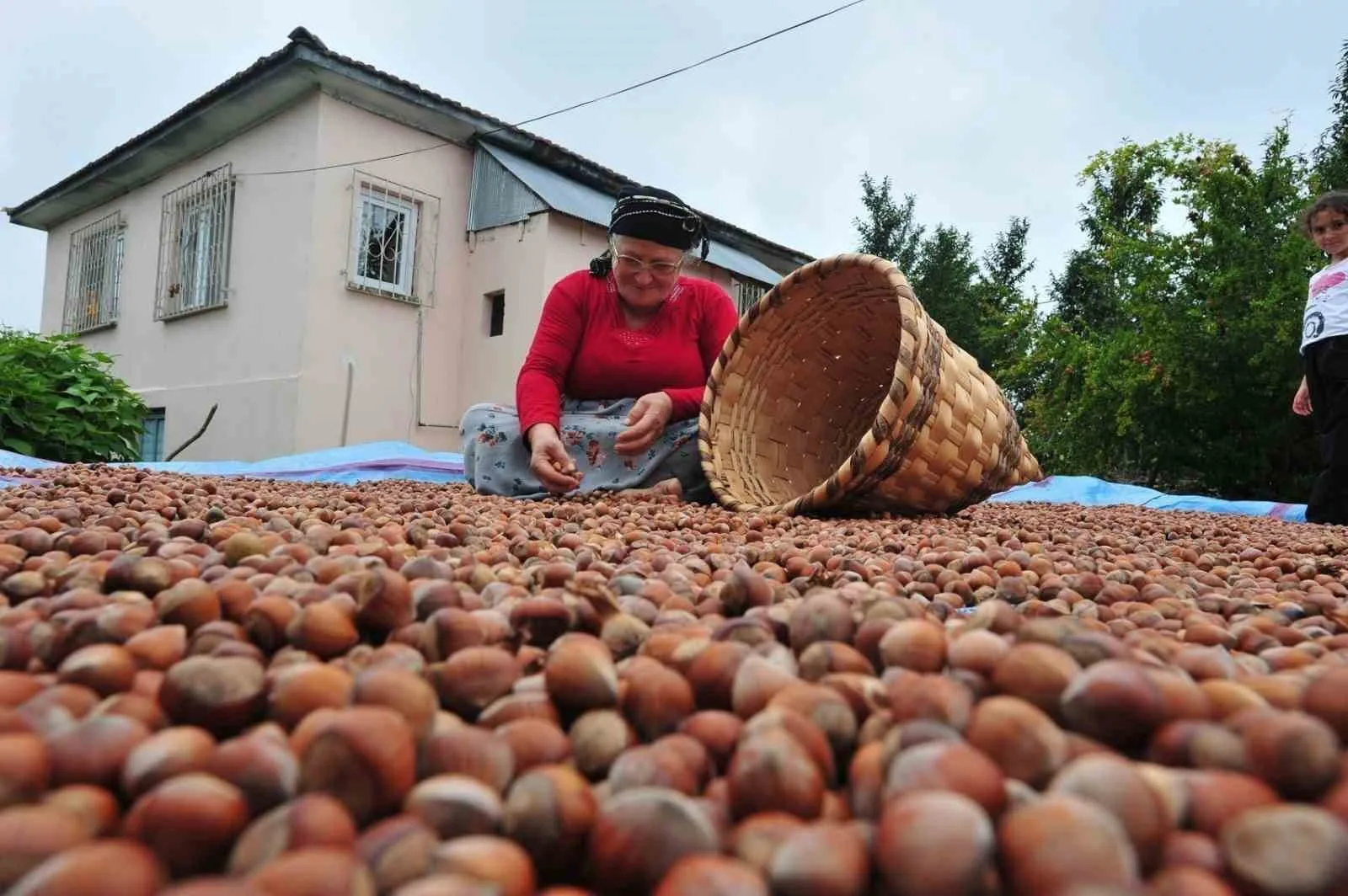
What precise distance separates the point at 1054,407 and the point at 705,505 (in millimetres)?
6521

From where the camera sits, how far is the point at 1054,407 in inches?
338

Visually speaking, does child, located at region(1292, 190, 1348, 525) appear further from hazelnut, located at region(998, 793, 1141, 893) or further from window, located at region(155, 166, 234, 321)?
window, located at region(155, 166, 234, 321)

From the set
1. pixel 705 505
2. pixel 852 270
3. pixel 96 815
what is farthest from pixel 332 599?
pixel 852 270

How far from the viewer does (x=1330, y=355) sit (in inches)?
134

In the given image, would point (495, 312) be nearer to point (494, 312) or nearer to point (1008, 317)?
point (494, 312)

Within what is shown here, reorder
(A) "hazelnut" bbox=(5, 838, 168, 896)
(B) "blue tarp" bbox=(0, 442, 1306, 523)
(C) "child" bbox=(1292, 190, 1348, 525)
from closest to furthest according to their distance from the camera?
1. (A) "hazelnut" bbox=(5, 838, 168, 896)
2. (C) "child" bbox=(1292, 190, 1348, 525)
3. (B) "blue tarp" bbox=(0, 442, 1306, 523)

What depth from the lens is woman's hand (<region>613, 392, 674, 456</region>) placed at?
9.74ft

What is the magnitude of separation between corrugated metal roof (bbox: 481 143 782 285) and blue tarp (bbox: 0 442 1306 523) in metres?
2.62

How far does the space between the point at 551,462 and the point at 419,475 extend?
2.00 meters

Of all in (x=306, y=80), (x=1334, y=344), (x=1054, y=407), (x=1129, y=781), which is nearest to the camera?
(x=1129, y=781)

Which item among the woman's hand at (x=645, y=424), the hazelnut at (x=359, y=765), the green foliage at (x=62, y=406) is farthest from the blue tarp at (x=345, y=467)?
the hazelnut at (x=359, y=765)

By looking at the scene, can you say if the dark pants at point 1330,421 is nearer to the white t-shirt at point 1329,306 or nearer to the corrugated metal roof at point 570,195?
the white t-shirt at point 1329,306

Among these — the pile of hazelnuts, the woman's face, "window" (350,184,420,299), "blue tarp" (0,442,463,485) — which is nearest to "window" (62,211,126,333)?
"window" (350,184,420,299)

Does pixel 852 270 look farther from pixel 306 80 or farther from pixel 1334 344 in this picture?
pixel 306 80
